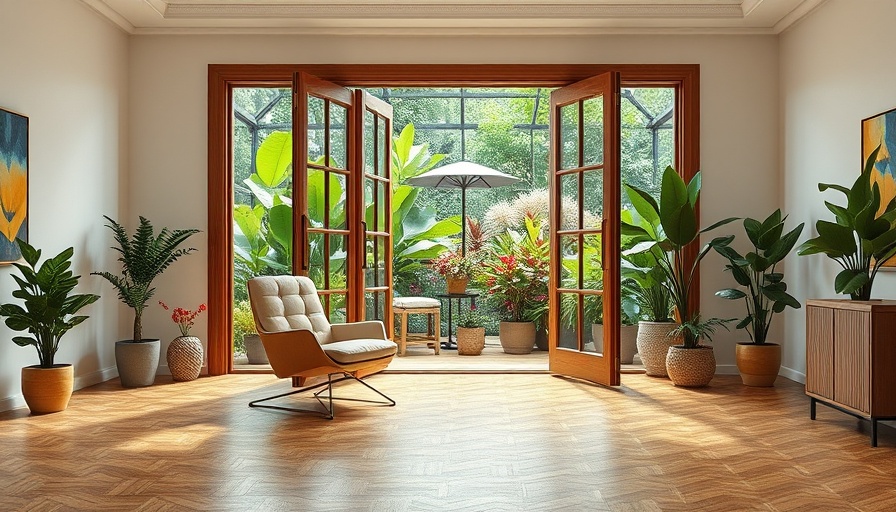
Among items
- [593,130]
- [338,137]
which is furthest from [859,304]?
[338,137]

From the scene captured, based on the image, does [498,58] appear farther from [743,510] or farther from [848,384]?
[743,510]

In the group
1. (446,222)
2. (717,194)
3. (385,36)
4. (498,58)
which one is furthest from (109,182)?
(717,194)

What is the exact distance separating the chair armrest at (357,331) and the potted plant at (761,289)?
97.5 inches

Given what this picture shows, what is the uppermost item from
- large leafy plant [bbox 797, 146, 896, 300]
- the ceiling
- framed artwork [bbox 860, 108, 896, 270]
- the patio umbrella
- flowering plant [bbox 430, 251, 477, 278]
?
the ceiling

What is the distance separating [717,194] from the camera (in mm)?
6539

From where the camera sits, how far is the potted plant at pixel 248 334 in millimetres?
7148

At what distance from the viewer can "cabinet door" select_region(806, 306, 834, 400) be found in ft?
14.9

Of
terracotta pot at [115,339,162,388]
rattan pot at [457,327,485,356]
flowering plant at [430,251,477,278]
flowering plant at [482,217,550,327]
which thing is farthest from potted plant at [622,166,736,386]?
terracotta pot at [115,339,162,388]

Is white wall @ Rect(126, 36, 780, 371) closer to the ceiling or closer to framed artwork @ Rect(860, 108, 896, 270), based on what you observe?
the ceiling

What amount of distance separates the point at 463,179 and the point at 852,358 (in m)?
5.41

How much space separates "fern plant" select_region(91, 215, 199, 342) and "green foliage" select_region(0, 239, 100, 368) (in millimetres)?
1037

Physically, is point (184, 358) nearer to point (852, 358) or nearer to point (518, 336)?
point (518, 336)

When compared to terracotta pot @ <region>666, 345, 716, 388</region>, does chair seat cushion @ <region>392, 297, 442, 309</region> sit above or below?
above

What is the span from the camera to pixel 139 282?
5980 millimetres
